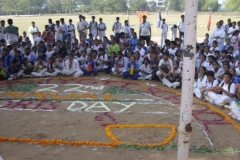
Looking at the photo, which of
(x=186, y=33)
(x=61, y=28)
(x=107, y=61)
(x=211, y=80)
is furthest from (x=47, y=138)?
(x=61, y=28)

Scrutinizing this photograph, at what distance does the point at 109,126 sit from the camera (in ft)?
19.8

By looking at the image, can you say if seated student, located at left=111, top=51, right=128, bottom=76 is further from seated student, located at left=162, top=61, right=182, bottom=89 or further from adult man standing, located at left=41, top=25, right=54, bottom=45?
adult man standing, located at left=41, top=25, right=54, bottom=45

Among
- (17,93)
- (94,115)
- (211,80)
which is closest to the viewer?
(94,115)

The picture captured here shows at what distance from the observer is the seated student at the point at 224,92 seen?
7.04 meters

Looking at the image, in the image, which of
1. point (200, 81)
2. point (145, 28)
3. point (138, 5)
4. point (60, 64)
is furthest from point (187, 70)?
point (138, 5)

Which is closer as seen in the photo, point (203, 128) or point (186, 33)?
point (186, 33)

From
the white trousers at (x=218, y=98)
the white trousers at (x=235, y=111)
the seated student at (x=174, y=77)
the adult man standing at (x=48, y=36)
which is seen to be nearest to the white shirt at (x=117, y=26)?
the adult man standing at (x=48, y=36)

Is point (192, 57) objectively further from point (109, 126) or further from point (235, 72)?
point (235, 72)

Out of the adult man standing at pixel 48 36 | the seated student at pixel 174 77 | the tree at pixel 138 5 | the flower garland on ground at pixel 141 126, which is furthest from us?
the tree at pixel 138 5

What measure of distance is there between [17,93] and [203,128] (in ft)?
18.6

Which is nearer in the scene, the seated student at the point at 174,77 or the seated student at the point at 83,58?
the seated student at the point at 174,77

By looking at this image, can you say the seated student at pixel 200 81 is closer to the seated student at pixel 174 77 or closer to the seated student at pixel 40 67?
the seated student at pixel 174 77

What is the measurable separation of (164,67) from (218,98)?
269cm

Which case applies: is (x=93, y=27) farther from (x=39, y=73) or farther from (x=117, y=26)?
(x=39, y=73)
